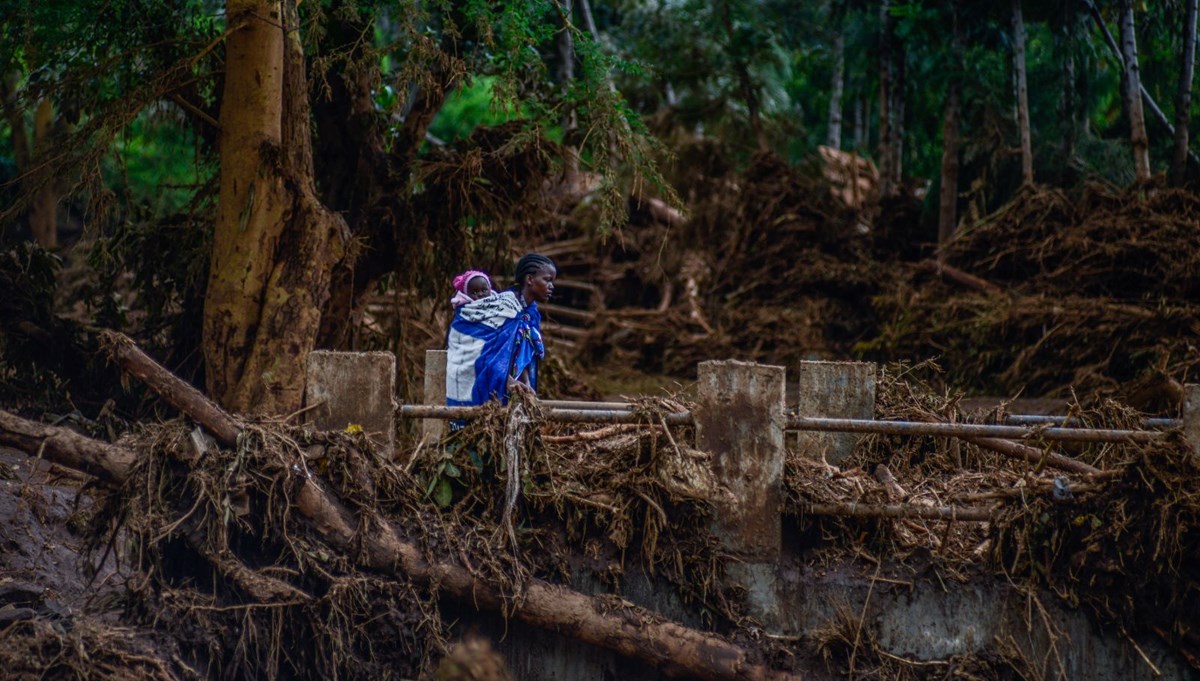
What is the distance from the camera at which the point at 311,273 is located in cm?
822

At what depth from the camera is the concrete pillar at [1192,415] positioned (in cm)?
573

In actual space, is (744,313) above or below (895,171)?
below

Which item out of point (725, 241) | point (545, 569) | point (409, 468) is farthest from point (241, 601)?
point (725, 241)

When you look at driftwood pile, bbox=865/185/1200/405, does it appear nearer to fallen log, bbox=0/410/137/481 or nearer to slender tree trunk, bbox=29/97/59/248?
fallen log, bbox=0/410/137/481

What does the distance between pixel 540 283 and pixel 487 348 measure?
0.53m

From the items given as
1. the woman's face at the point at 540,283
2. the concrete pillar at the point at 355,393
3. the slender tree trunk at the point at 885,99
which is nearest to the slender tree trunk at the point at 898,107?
the slender tree trunk at the point at 885,99

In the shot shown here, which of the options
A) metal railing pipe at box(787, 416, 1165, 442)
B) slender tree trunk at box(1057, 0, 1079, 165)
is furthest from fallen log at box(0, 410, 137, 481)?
slender tree trunk at box(1057, 0, 1079, 165)

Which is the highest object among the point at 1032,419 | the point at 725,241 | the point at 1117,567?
the point at 725,241

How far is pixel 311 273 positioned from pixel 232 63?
1644mm

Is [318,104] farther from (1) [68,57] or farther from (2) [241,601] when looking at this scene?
(2) [241,601]

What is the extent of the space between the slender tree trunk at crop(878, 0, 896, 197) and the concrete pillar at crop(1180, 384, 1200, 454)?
1122 centimetres

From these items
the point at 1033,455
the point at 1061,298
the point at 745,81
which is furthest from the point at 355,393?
the point at 745,81

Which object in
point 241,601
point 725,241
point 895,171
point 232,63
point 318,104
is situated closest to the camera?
point 241,601

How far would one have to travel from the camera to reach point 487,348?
6.55 meters
